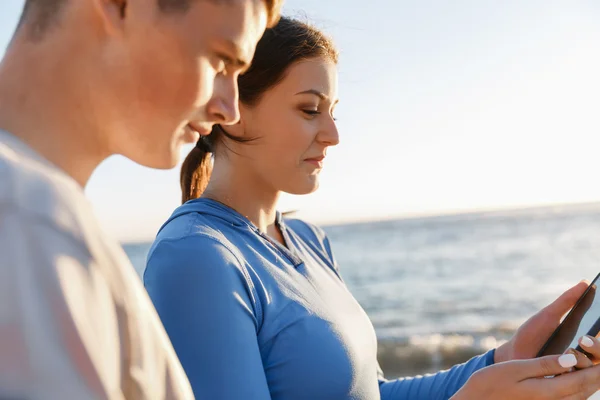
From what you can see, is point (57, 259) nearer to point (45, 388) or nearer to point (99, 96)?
point (45, 388)

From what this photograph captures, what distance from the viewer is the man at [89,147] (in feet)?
1.63

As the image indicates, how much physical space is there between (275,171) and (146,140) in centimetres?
115

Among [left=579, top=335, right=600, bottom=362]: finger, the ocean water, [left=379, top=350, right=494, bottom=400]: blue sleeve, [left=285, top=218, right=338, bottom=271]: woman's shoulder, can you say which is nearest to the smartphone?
[left=579, top=335, right=600, bottom=362]: finger

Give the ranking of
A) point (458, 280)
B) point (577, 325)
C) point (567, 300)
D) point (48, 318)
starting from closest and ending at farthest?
point (48, 318) → point (577, 325) → point (567, 300) → point (458, 280)

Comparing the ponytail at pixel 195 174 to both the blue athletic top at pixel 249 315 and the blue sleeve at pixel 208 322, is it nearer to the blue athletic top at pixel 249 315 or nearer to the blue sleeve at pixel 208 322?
the blue athletic top at pixel 249 315

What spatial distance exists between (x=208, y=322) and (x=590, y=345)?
0.91 m

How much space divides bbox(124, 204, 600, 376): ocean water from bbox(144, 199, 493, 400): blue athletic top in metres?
8.30

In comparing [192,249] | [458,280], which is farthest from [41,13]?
[458,280]

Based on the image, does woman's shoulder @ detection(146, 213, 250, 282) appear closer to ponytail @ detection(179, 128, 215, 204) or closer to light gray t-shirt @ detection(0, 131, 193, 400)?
ponytail @ detection(179, 128, 215, 204)

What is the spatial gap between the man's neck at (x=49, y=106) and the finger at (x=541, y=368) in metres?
1.20

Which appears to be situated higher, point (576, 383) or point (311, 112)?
point (311, 112)

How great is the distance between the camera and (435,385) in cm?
217

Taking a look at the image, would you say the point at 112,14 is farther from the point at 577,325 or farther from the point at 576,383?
the point at 577,325

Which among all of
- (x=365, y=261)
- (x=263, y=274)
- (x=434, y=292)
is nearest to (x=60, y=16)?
(x=263, y=274)
